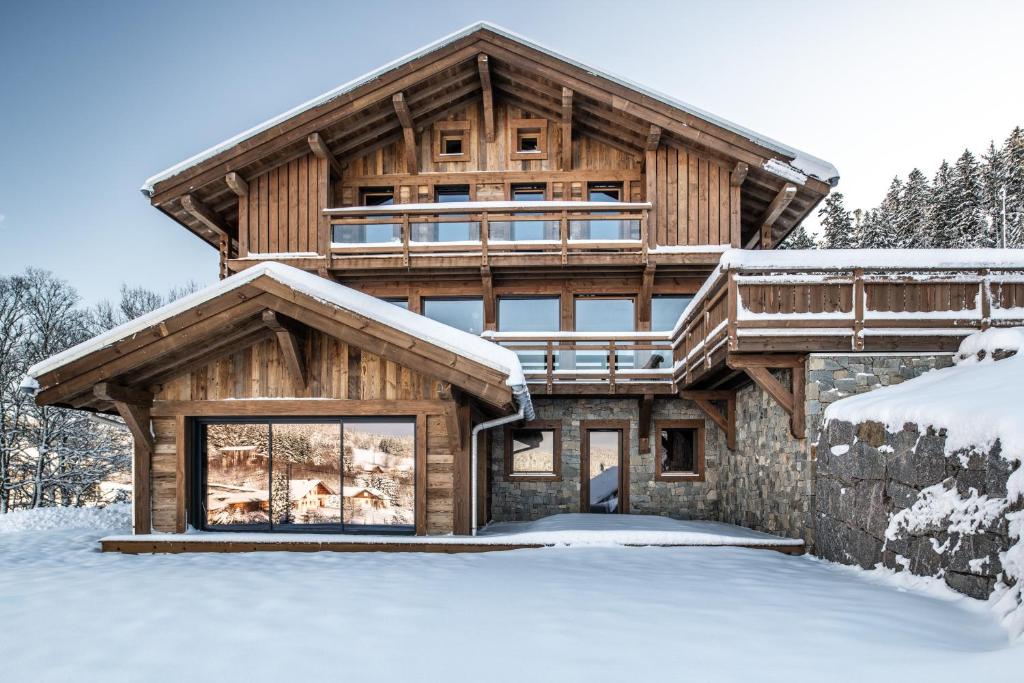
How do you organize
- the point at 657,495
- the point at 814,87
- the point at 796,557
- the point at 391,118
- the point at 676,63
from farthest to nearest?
1. the point at 814,87
2. the point at 676,63
3. the point at 391,118
4. the point at 657,495
5. the point at 796,557

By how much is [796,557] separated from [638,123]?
9.18m

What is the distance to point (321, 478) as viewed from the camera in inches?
369

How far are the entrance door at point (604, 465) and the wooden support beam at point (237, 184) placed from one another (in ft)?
29.1

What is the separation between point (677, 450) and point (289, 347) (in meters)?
8.44

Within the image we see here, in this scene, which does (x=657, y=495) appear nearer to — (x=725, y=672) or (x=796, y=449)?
(x=796, y=449)

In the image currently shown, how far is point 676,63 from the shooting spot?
63156 millimetres

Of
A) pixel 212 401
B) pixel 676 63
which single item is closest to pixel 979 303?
pixel 212 401

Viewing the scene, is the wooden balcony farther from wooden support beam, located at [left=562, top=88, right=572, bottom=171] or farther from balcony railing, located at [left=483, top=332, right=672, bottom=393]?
wooden support beam, located at [left=562, top=88, right=572, bottom=171]

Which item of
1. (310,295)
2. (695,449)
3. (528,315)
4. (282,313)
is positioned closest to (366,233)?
(528,315)

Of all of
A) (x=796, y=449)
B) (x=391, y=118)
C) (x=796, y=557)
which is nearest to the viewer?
(x=796, y=557)

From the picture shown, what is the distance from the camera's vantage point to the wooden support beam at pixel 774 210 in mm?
13133

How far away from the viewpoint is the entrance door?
Answer: 44.1 ft

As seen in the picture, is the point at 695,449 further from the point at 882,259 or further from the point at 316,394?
the point at 316,394

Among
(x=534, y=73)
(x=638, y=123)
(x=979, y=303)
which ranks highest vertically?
(x=534, y=73)
